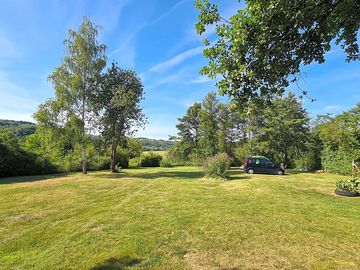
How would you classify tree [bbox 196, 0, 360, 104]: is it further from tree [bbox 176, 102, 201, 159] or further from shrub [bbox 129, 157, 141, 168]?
tree [bbox 176, 102, 201, 159]

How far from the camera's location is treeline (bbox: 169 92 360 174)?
64.9ft

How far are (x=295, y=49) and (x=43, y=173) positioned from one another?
21566mm

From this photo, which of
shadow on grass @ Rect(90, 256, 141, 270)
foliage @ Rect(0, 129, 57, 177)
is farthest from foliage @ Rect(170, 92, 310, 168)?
foliage @ Rect(0, 129, 57, 177)

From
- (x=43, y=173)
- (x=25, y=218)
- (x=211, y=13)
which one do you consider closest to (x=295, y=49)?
(x=211, y=13)

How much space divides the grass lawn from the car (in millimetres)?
10951

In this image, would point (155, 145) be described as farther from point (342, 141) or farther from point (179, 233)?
point (179, 233)

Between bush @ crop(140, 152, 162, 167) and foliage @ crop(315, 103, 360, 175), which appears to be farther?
bush @ crop(140, 152, 162, 167)

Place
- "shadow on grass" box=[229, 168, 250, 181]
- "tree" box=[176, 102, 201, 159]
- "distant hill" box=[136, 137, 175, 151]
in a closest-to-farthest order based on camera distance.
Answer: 1. "shadow on grass" box=[229, 168, 250, 181]
2. "tree" box=[176, 102, 201, 159]
3. "distant hill" box=[136, 137, 175, 151]

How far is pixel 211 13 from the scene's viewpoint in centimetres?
429

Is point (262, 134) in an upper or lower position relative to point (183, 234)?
upper

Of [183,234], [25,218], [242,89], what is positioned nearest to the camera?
[242,89]

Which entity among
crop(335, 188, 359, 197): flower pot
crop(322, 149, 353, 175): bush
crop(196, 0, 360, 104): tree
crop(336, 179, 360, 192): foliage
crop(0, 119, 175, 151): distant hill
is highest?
crop(0, 119, 175, 151): distant hill

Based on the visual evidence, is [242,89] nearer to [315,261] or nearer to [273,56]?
[273,56]

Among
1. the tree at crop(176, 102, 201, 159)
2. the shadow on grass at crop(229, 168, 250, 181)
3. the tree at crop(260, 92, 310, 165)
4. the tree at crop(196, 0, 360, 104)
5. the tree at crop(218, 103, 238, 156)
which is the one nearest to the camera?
the tree at crop(196, 0, 360, 104)
